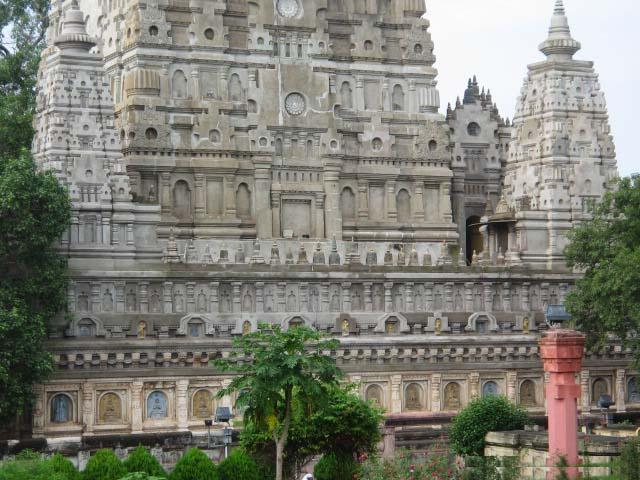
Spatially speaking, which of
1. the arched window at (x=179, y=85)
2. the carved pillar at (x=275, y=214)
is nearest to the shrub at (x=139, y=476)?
the carved pillar at (x=275, y=214)

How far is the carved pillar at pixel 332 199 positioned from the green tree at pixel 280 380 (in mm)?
23749

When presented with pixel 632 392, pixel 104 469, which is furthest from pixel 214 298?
pixel 632 392

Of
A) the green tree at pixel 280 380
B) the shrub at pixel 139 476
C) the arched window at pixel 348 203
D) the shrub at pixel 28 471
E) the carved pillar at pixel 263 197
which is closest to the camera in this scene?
the shrub at pixel 28 471

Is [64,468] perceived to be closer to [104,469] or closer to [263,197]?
Result: [104,469]

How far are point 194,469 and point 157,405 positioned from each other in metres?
13.6

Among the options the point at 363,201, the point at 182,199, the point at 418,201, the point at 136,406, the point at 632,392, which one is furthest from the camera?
the point at 418,201

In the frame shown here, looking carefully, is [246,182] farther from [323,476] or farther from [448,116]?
[323,476]

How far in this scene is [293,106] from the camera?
80.1 meters

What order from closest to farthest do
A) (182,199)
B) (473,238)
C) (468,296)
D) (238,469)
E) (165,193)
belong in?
1. (238,469)
2. (468,296)
3. (165,193)
4. (182,199)
5. (473,238)

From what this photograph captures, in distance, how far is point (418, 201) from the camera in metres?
82.1

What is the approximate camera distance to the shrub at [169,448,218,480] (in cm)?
5412

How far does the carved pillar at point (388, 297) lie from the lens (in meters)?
73.4

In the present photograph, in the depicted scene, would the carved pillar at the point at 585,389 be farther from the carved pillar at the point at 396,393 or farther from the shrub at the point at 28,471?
the shrub at the point at 28,471

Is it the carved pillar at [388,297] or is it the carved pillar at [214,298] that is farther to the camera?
the carved pillar at [388,297]
